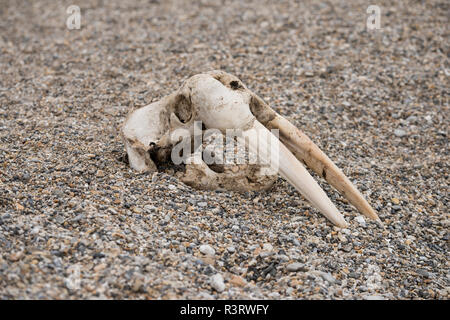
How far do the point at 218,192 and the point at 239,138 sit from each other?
0.46 m

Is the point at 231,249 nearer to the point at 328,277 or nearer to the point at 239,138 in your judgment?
the point at 328,277

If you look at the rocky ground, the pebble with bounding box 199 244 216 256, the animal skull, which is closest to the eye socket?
the animal skull

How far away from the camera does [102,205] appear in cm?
347

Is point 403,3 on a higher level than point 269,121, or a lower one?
higher

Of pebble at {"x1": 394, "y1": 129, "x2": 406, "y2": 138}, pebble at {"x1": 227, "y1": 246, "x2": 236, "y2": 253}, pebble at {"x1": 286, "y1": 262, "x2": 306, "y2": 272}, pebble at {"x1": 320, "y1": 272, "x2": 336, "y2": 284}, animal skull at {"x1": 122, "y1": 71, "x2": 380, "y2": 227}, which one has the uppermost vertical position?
animal skull at {"x1": 122, "y1": 71, "x2": 380, "y2": 227}

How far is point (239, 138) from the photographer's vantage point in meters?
3.69

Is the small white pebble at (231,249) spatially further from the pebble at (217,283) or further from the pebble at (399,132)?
the pebble at (399,132)

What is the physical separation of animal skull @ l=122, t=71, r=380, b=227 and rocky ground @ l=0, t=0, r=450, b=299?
12 centimetres

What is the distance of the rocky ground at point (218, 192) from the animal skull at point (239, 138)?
0.40 ft

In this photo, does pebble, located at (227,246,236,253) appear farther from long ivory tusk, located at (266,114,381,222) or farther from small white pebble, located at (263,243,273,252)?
long ivory tusk, located at (266,114,381,222)

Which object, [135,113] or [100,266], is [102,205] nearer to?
[100,266]

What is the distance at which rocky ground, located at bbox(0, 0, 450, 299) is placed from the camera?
3.08 meters

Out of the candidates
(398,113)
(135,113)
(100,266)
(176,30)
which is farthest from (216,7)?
(100,266)

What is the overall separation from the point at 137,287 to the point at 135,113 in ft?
5.62
